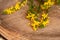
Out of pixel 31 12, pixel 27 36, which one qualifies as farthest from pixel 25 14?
pixel 27 36

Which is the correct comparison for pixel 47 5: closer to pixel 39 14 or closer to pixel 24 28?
pixel 39 14

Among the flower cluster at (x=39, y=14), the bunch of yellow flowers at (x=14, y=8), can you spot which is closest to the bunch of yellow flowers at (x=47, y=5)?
the flower cluster at (x=39, y=14)

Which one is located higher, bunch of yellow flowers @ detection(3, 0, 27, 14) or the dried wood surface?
bunch of yellow flowers @ detection(3, 0, 27, 14)

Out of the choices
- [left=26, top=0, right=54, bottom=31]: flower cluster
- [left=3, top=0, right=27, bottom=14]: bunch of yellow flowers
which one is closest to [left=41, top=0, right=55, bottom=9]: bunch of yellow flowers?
[left=26, top=0, right=54, bottom=31]: flower cluster

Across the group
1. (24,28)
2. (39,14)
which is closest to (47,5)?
(39,14)

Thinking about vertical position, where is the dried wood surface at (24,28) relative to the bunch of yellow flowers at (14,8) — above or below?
below

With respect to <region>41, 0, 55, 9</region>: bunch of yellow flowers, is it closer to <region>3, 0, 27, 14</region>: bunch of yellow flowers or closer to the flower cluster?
the flower cluster

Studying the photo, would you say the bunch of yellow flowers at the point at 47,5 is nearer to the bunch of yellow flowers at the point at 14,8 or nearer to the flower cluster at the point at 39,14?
the flower cluster at the point at 39,14

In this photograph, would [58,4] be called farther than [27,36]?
Yes

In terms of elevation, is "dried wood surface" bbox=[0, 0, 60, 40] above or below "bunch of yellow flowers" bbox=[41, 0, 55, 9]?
below

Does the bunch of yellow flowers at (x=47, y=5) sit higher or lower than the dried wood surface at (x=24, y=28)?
higher

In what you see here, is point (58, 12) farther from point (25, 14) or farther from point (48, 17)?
point (25, 14)
